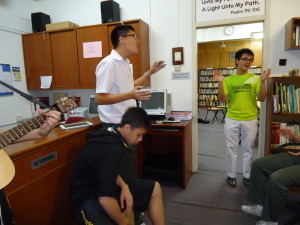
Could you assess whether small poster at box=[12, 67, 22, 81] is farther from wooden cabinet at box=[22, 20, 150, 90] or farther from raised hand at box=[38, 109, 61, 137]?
raised hand at box=[38, 109, 61, 137]

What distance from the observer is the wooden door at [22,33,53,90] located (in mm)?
3383

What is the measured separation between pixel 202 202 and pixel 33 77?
3.07m

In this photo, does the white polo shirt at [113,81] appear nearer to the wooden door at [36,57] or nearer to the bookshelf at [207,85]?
the wooden door at [36,57]

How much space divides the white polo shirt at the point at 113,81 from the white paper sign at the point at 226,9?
158cm

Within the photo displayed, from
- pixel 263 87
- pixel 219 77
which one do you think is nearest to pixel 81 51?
pixel 219 77

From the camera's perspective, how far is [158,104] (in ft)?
Result: 9.23

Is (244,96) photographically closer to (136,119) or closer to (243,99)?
(243,99)

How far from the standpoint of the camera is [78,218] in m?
1.37

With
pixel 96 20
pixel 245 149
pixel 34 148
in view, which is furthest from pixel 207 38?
pixel 34 148

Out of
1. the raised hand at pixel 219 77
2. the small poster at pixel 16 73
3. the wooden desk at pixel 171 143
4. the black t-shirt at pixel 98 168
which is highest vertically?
the small poster at pixel 16 73

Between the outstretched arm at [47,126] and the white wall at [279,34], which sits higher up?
the white wall at [279,34]

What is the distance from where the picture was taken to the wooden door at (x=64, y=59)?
10.7ft

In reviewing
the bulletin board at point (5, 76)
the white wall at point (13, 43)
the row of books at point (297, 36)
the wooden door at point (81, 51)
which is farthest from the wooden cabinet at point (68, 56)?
the row of books at point (297, 36)

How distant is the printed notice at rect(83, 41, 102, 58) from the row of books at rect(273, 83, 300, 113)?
2314mm
